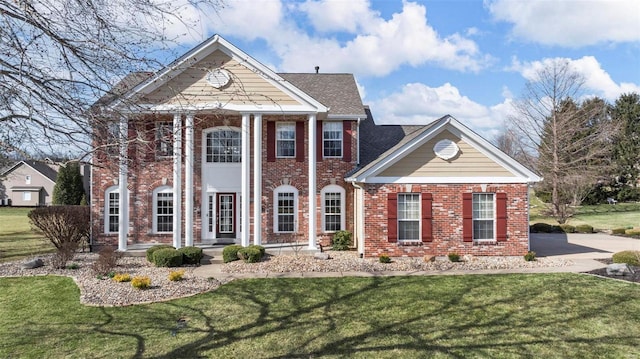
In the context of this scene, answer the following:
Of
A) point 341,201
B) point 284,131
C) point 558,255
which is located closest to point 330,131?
point 284,131

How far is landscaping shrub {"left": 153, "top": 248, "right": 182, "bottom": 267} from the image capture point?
498 inches

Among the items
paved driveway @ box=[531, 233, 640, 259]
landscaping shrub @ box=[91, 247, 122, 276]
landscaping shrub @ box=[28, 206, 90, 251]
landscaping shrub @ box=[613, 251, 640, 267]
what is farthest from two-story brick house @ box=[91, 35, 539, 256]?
landscaping shrub @ box=[91, 247, 122, 276]

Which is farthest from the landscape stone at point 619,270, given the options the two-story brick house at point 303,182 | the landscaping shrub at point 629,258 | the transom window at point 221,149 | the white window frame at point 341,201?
the transom window at point 221,149

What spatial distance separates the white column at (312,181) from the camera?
48.9ft

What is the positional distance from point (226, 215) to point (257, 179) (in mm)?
2598

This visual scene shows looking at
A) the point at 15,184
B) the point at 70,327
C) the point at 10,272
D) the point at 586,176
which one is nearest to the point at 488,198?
the point at 70,327

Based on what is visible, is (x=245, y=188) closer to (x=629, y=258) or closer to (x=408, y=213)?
(x=408, y=213)

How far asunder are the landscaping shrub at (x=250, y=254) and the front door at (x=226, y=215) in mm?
3272

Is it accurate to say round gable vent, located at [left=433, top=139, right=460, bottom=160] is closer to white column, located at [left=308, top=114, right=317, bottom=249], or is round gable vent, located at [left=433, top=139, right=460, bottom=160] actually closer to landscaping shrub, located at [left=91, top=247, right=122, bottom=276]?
white column, located at [left=308, top=114, right=317, bottom=249]

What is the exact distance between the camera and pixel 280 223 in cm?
1628

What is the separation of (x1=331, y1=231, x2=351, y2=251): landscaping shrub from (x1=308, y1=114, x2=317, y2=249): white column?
92 cm

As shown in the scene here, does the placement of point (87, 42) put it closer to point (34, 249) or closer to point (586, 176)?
point (34, 249)

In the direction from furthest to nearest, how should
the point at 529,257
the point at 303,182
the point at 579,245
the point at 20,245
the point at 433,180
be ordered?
the point at 20,245, the point at 579,245, the point at 303,182, the point at 433,180, the point at 529,257

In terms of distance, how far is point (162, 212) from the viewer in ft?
52.9
